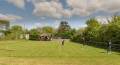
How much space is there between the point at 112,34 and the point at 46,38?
5604 cm

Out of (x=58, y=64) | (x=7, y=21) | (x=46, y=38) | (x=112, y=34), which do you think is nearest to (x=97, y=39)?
(x=112, y=34)

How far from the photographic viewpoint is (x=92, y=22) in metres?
82.3

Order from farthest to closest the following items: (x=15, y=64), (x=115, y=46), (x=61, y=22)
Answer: (x=61, y=22), (x=115, y=46), (x=15, y=64)

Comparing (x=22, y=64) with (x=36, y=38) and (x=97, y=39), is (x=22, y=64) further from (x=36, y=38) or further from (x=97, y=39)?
(x=36, y=38)

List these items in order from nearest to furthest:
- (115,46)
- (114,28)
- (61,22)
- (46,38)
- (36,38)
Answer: (115,46) < (114,28) < (46,38) < (36,38) < (61,22)

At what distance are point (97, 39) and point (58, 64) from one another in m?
37.6

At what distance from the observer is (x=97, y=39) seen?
181 feet

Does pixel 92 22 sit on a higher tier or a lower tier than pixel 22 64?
higher

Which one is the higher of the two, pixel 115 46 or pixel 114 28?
pixel 114 28

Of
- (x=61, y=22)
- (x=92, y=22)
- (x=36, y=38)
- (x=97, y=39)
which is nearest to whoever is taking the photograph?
(x=97, y=39)

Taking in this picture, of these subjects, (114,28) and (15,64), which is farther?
(114,28)

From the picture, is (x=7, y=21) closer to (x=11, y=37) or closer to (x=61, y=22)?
(x=11, y=37)

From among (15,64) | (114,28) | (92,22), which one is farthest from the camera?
(92,22)

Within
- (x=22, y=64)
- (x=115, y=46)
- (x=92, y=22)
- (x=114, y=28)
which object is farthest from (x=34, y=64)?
(x=92, y=22)
